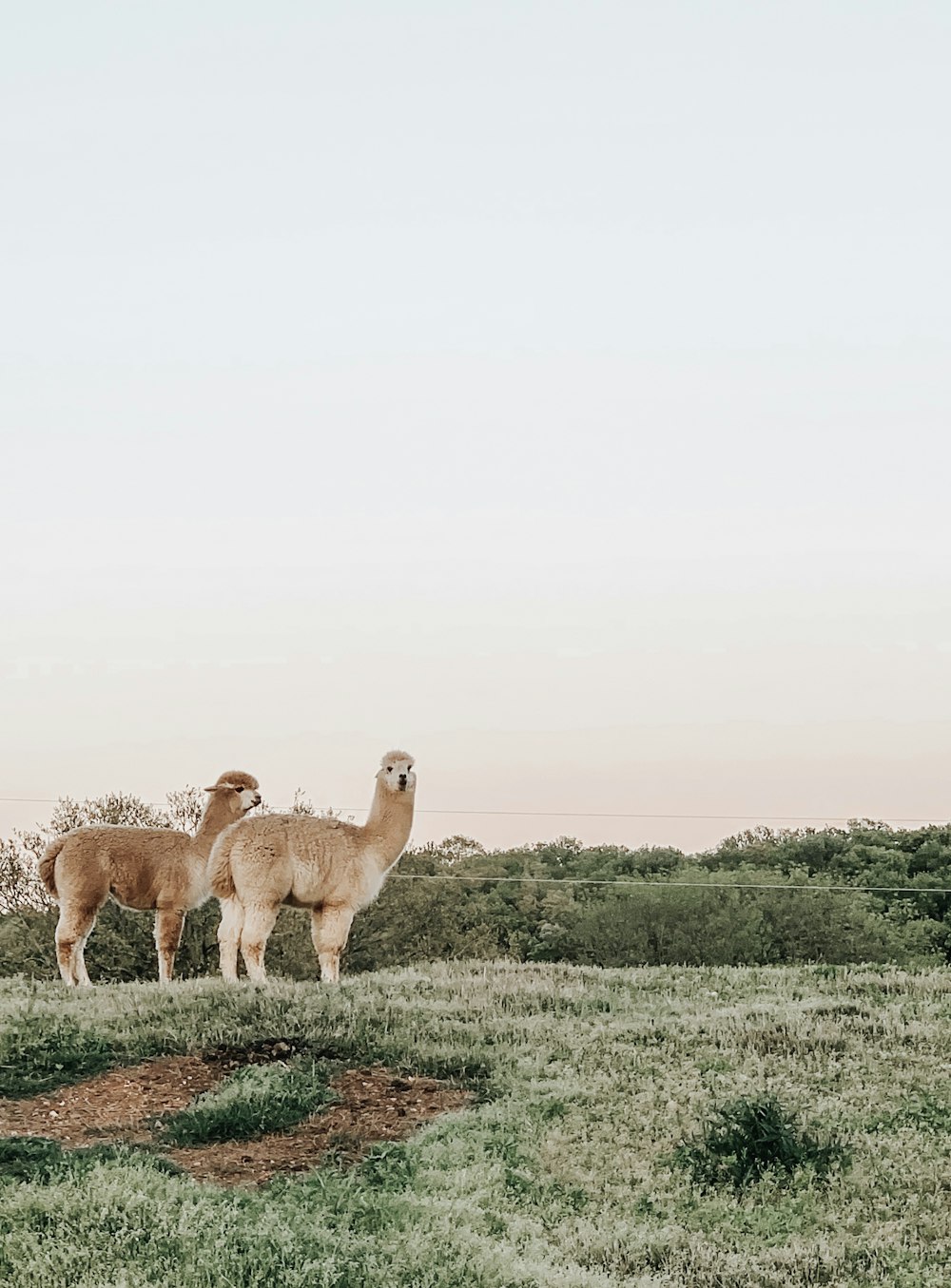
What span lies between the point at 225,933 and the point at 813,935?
993 inches

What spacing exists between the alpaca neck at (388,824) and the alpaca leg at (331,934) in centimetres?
74

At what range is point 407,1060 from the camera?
50.5 feet

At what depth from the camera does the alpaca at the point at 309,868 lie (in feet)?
57.5

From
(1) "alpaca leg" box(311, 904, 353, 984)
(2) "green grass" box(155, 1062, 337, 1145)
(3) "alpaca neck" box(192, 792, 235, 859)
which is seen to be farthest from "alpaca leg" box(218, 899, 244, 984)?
(2) "green grass" box(155, 1062, 337, 1145)

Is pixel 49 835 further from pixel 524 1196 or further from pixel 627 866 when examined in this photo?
pixel 524 1196

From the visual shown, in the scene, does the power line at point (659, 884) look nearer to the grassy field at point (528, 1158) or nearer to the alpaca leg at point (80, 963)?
the alpaca leg at point (80, 963)

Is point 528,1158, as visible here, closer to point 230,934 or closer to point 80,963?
point 230,934

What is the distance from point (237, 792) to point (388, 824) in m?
2.23

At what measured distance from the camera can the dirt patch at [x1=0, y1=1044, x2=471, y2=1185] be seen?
13.4 metres

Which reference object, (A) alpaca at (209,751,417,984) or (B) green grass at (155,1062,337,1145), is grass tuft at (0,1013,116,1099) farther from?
(A) alpaca at (209,751,417,984)

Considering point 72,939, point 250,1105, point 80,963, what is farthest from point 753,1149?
point 80,963

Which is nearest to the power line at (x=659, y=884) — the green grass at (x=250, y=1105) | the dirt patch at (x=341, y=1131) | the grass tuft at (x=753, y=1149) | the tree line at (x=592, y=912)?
the tree line at (x=592, y=912)

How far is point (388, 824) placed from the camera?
18.3 m

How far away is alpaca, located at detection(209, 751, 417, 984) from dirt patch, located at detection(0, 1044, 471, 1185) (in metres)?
2.30
